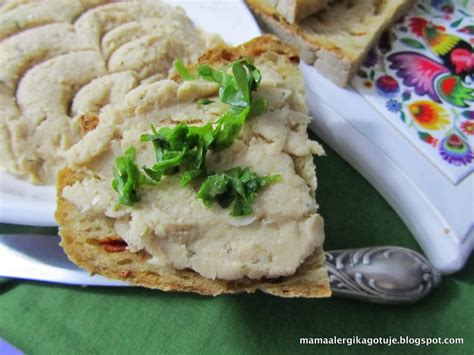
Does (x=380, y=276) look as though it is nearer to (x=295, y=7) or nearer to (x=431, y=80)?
(x=431, y=80)

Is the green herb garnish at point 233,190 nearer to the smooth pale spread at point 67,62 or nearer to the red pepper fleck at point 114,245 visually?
the red pepper fleck at point 114,245

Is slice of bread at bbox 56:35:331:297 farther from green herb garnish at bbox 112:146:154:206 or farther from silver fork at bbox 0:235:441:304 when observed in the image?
silver fork at bbox 0:235:441:304

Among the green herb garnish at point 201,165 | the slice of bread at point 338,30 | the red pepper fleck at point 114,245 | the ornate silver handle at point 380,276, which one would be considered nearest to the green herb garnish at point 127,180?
the green herb garnish at point 201,165

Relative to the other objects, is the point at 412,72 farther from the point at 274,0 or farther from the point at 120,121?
the point at 120,121

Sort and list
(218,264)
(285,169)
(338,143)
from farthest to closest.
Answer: (338,143), (285,169), (218,264)

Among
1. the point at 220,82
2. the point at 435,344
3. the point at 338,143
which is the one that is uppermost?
the point at 220,82

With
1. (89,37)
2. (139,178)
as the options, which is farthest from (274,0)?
(139,178)

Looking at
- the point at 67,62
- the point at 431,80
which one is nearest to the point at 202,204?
the point at 67,62

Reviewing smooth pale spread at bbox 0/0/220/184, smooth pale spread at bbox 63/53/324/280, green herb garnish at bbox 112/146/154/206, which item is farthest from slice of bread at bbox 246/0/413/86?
green herb garnish at bbox 112/146/154/206
